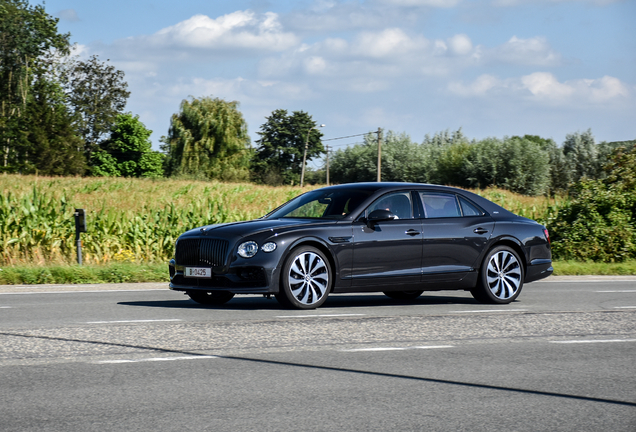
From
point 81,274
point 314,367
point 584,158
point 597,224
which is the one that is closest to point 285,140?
point 584,158

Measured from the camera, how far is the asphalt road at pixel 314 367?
476 cm

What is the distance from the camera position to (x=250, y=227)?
9984 mm

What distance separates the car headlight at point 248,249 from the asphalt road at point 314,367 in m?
0.71

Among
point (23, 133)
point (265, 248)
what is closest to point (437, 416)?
point (265, 248)

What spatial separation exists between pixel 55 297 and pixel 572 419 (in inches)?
338

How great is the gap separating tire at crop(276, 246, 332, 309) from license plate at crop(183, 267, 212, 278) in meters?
0.90

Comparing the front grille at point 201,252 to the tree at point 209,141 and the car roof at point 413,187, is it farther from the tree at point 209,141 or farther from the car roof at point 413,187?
the tree at point 209,141

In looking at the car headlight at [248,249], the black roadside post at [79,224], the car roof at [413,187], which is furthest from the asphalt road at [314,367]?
the black roadside post at [79,224]

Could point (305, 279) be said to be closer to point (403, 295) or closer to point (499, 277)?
point (403, 295)

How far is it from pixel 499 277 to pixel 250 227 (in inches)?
147

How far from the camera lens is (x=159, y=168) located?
102 metres

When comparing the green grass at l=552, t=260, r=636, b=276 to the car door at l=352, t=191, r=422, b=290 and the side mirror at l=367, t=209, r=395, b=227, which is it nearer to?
the car door at l=352, t=191, r=422, b=290

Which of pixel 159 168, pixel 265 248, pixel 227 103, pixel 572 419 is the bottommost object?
pixel 572 419

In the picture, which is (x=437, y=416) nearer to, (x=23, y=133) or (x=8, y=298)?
(x=8, y=298)
